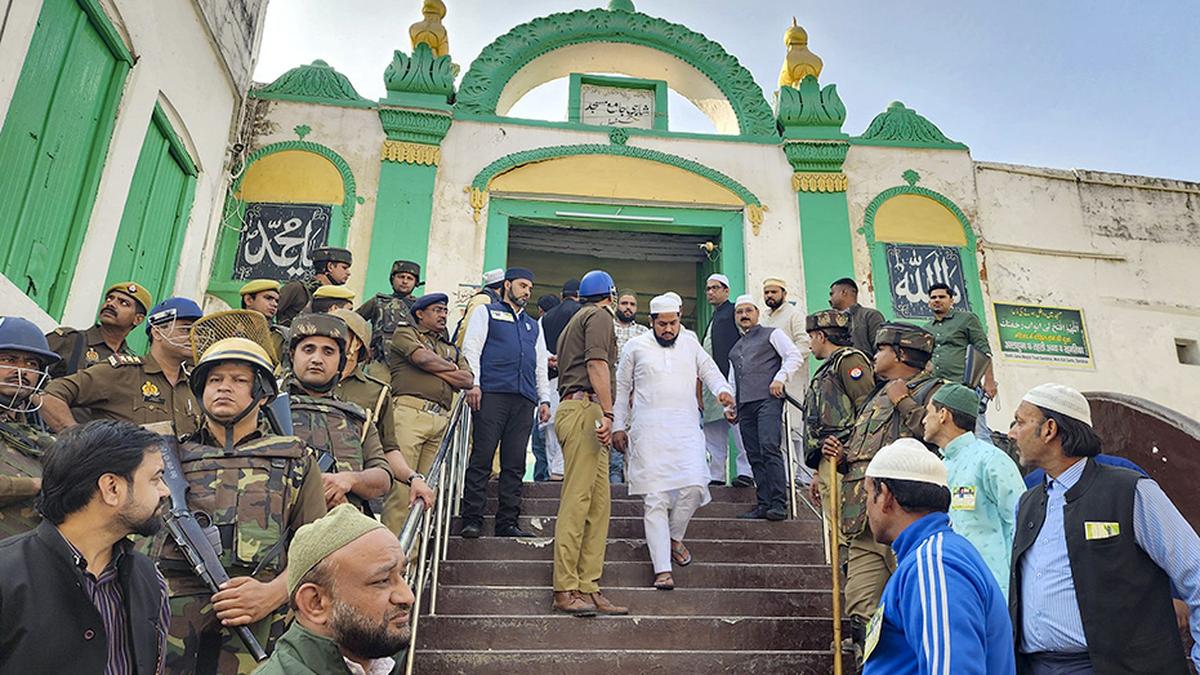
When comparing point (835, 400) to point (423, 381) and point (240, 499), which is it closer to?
point (423, 381)

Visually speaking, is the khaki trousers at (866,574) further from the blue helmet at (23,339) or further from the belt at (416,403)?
the blue helmet at (23,339)

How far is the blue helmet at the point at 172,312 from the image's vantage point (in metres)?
3.52

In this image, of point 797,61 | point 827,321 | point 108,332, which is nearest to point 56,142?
point 108,332

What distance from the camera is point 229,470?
Result: 247 cm

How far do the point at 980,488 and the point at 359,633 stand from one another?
260 centimetres

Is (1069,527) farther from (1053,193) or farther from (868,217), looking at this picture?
(1053,193)

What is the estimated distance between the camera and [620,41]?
31.1 feet

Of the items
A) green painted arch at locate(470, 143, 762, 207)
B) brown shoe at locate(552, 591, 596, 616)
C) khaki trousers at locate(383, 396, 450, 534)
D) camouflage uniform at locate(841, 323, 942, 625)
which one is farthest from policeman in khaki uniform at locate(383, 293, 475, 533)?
green painted arch at locate(470, 143, 762, 207)

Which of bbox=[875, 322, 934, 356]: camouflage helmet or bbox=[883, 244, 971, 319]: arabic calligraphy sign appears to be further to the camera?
bbox=[883, 244, 971, 319]: arabic calligraphy sign

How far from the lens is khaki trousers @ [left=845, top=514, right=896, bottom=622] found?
12.0 ft

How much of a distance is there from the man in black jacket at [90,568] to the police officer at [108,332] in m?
2.49

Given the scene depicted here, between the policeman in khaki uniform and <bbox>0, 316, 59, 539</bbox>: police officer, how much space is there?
6.24 ft

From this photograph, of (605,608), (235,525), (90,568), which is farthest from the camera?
(605,608)

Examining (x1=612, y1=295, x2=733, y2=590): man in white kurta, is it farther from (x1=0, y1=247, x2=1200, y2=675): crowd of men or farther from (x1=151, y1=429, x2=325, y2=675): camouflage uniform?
A: (x1=151, y1=429, x2=325, y2=675): camouflage uniform
